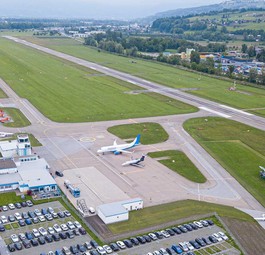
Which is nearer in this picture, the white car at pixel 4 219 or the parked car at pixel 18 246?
the parked car at pixel 18 246

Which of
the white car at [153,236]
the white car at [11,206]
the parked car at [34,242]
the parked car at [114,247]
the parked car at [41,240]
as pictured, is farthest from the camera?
the white car at [11,206]

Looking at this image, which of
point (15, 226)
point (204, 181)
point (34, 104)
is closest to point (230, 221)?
point (204, 181)

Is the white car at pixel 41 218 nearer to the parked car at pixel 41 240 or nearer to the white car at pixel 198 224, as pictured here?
the parked car at pixel 41 240

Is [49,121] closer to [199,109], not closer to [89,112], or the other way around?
[89,112]

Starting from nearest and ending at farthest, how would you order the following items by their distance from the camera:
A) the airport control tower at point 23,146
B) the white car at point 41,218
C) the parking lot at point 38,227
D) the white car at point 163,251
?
the parking lot at point 38,227, the white car at point 163,251, the white car at point 41,218, the airport control tower at point 23,146

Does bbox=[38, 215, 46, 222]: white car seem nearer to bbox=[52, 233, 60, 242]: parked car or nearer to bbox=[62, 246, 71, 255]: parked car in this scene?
bbox=[52, 233, 60, 242]: parked car

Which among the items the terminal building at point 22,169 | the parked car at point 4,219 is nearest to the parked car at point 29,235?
the parked car at point 4,219

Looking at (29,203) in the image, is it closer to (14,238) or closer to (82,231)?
(14,238)
